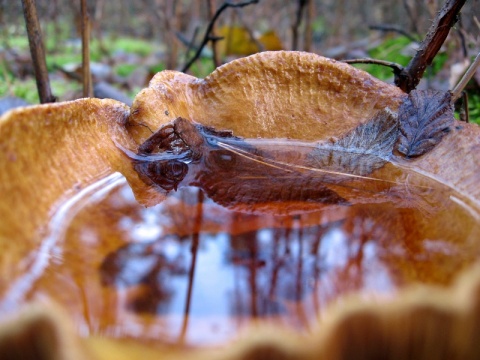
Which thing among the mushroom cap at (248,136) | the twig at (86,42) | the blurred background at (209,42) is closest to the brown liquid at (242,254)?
the mushroom cap at (248,136)

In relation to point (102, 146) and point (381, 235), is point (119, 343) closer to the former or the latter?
point (381, 235)

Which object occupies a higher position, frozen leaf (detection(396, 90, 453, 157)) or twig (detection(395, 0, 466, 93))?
twig (detection(395, 0, 466, 93))

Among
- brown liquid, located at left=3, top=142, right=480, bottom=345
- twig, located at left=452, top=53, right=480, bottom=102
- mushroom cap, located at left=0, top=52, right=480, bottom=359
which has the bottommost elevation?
brown liquid, located at left=3, top=142, right=480, bottom=345

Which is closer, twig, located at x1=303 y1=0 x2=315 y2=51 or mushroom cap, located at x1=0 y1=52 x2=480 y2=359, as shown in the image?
mushroom cap, located at x1=0 y1=52 x2=480 y2=359

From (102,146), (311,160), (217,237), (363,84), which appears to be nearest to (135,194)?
(102,146)

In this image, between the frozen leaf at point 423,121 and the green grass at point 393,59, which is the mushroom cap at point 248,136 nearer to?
the frozen leaf at point 423,121

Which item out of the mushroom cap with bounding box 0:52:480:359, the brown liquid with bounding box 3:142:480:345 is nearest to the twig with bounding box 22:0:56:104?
the mushroom cap with bounding box 0:52:480:359

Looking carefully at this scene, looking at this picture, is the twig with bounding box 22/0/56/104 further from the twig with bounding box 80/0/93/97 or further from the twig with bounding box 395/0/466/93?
the twig with bounding box 395/0/466/93
